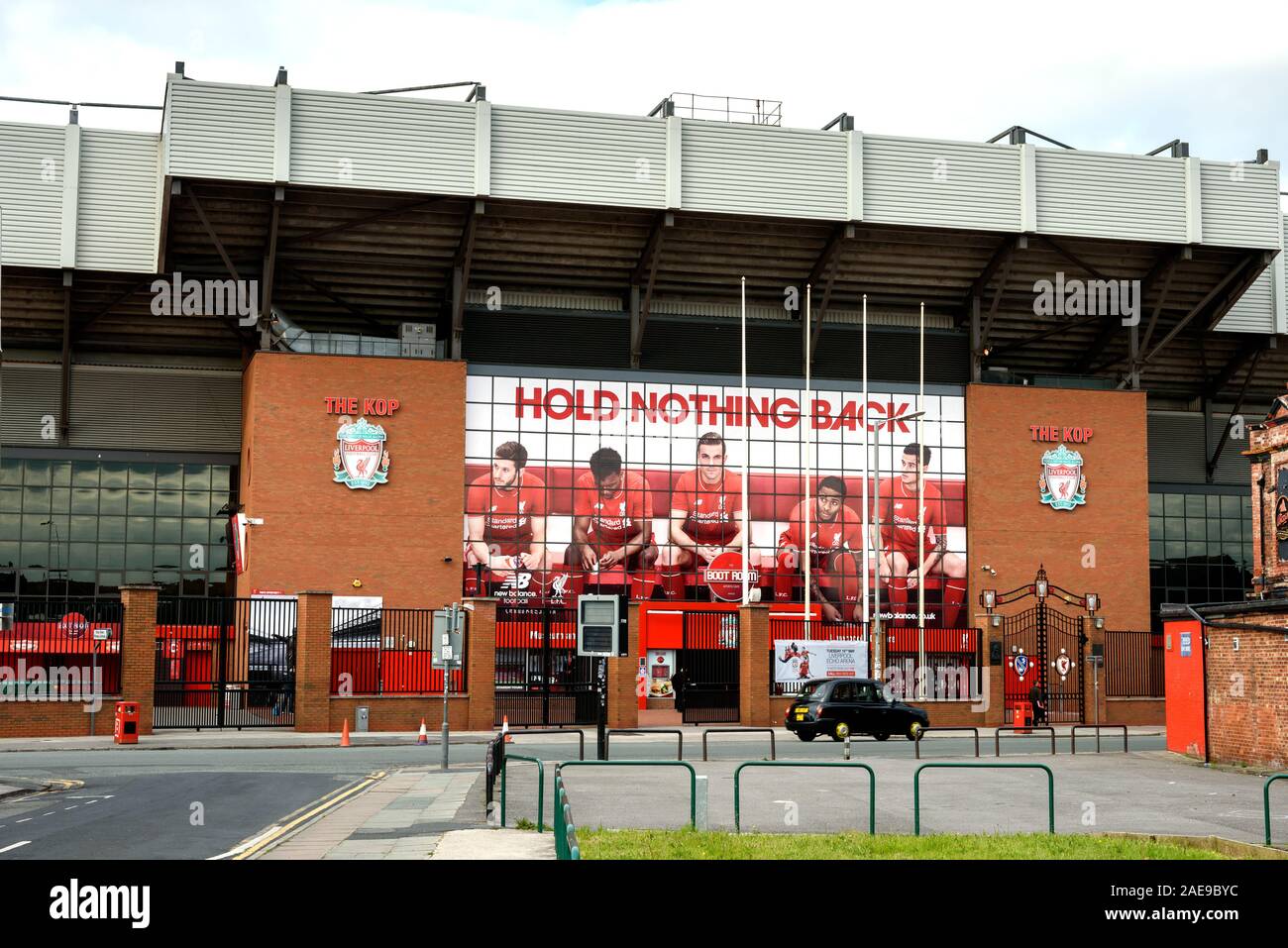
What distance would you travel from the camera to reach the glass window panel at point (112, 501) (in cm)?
5428

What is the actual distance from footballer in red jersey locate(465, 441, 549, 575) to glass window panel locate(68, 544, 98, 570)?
15.2 m

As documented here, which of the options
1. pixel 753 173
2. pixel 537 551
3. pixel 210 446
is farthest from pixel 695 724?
pixel 210 446

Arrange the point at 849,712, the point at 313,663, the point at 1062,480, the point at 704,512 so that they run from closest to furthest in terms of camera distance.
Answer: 1. the point at 849,712
2. the point at 313,663
3. the point at 704,512
4. the point at 1062,480

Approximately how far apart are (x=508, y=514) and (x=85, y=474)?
16.7 m

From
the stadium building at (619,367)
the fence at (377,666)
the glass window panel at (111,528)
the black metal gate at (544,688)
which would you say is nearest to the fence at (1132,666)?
the stadium building at (619,367)

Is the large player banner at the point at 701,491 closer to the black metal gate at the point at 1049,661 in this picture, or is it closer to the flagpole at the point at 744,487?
the flagpole at the point at 744,487

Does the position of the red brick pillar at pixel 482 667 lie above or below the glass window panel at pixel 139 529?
below

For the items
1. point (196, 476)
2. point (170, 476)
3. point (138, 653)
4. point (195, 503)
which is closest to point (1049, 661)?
point (138, 653)

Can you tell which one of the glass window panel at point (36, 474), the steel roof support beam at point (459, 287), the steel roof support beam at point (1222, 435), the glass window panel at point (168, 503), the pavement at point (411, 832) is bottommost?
the pavement at point (411, 832)

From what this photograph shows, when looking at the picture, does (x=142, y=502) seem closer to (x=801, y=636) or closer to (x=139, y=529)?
(x=139, y=529)

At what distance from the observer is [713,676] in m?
44.5

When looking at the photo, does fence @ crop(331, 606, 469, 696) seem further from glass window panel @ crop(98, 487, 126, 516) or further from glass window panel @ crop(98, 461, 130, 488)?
glass window panel @ crop(98, 461, 130, 488)

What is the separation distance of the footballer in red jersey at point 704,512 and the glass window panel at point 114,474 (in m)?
21.1

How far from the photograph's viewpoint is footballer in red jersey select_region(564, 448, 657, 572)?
173ft
